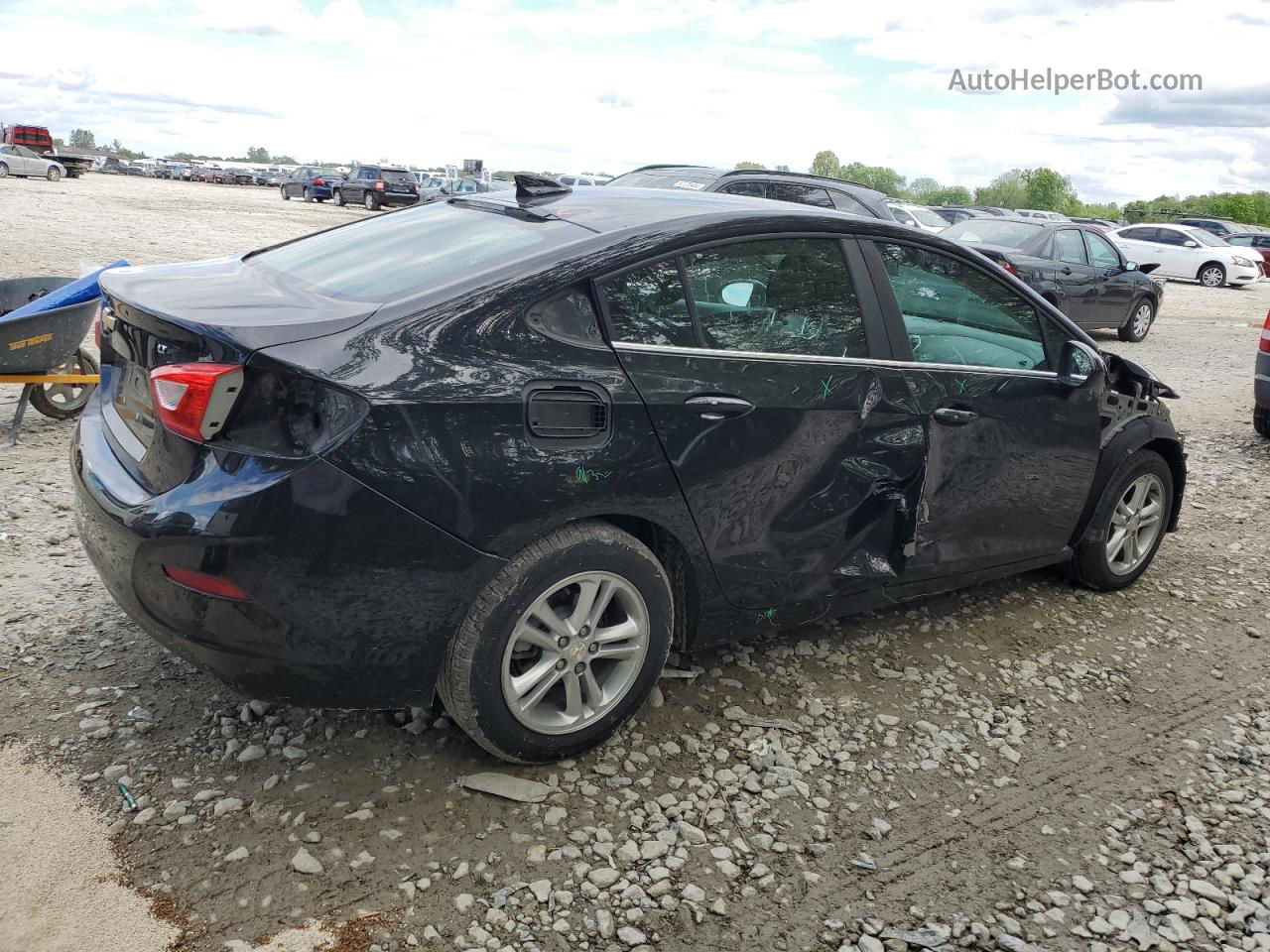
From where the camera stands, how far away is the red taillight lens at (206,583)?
2.67 metres

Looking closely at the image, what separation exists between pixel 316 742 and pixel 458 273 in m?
1.51

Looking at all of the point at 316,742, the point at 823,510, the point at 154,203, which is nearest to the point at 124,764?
the point at 316,742

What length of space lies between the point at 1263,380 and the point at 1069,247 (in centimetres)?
639

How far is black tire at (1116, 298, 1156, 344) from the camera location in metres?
14.9

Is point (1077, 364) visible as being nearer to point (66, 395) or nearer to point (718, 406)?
point (718, 406)

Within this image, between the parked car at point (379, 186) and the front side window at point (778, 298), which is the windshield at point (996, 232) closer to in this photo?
the front side window at point (778, 298)

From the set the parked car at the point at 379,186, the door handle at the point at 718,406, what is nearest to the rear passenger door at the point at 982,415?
the door handle at the point at 718,406

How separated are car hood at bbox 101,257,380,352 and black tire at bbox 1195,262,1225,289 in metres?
29.4

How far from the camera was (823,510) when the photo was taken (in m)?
3.59

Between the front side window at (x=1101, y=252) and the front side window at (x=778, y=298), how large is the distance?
12180 millimetres

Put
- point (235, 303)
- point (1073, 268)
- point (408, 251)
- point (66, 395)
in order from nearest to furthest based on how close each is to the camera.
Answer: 1. point (235, 303)
2. point (408, 251)
3. point (66, 395)
4. point (1073, 268)

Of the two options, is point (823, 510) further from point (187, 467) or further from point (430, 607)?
point (187, 467)

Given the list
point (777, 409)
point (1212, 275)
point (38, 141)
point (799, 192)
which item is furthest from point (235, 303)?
point (38, 141)

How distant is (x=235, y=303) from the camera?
9.92ft
